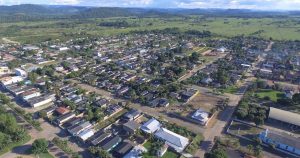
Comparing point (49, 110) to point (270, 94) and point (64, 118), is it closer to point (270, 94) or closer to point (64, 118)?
point (64, 118)

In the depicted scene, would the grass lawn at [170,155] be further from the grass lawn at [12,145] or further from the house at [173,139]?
the grass lawn at [12,145]

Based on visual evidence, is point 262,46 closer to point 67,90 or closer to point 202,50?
point 202,50

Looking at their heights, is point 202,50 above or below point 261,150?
above

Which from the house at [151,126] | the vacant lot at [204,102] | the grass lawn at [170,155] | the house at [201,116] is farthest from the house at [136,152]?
the vacant lot at [204,102]

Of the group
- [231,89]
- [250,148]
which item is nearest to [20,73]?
[231,89]

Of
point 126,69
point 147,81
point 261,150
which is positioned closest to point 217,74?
point 147,81

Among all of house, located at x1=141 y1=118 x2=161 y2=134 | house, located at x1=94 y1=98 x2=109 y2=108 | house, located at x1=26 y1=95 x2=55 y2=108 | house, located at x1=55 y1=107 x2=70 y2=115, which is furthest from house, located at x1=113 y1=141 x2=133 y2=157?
house, located at x1=26 y1=95 x2=55 y2=108

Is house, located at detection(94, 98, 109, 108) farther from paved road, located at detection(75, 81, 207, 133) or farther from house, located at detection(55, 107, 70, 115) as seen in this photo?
house, located at detection(55, 107, 70, 115)
